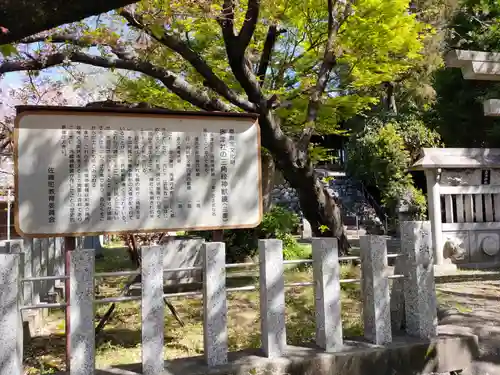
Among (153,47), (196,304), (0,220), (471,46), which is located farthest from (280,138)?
(0,220)

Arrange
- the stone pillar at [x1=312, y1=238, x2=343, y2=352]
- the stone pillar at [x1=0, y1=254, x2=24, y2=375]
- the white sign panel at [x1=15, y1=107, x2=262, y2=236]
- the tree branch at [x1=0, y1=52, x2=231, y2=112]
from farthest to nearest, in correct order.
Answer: the tree branch at [x1=0, y1=52, x2=231, y2=112]
the stone pillar at [x1=312, y1=238, x2=343, y2=352]
the white sign panel at [x1=15, y1=107, x2=262, y2=236]
the stone pillar at [x1=0, y1=254, x2=24, y2=375]

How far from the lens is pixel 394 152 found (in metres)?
15.9

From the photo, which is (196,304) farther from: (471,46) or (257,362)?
(471,46)

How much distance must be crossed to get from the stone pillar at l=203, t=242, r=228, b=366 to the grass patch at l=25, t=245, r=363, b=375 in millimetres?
915

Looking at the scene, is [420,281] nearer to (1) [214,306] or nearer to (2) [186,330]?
(1) [214,306]

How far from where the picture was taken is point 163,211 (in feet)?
12.5

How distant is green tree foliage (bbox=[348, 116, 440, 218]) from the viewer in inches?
609

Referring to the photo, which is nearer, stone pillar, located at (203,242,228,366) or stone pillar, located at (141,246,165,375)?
stone pillar, located at (141,246,165,375)

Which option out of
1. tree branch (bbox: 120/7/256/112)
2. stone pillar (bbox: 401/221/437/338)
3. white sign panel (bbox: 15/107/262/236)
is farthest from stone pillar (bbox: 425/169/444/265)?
white sign panel (bbox: 15/107/262/236)

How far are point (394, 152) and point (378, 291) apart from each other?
12860mm

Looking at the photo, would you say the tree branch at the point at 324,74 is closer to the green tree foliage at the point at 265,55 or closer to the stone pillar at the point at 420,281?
the green tree foliage at the point at 265,55

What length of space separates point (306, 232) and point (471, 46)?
30.8 feet

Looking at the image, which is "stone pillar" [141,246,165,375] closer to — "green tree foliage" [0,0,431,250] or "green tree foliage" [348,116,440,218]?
"green tree foliage" [0,0,431,250]

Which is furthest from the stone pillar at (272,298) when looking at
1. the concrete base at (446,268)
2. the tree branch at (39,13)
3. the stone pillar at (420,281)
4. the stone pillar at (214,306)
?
the concrete base at (446,268)
